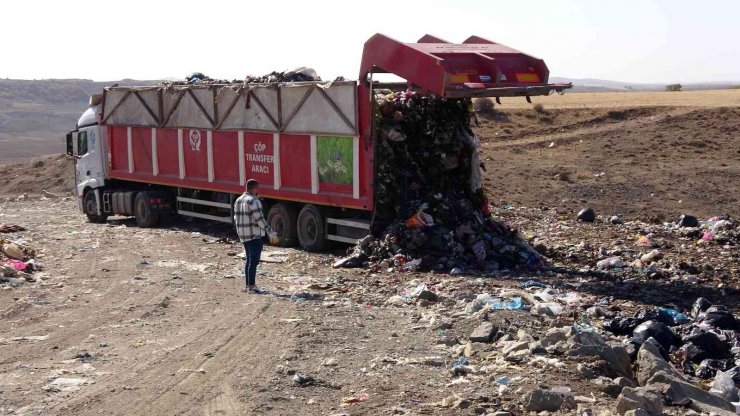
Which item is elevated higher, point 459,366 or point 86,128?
point 86,128

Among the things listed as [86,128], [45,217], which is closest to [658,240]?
[86,128]

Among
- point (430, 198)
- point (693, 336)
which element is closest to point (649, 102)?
point (430, 198)

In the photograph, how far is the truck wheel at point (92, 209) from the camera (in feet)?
71.3

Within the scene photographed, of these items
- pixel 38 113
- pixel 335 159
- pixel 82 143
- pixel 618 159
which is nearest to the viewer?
pixel 335 159

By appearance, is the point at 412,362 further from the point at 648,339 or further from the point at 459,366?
the point at 648,339

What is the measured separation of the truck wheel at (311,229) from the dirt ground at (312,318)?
0.33 m

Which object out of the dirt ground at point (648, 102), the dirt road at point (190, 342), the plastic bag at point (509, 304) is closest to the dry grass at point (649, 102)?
the dirt ground at point (648, 102)

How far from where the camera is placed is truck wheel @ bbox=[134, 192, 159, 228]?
20.1 m

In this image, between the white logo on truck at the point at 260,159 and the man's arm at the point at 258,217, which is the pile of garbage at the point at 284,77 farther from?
the man's arm at the point at 258,217

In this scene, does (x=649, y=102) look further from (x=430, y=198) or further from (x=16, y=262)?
(x=16, y=262)

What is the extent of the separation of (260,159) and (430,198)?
375 centimetres

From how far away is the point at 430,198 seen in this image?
14.1 m

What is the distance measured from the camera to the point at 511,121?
103 ft

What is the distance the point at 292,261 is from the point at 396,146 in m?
2.43
